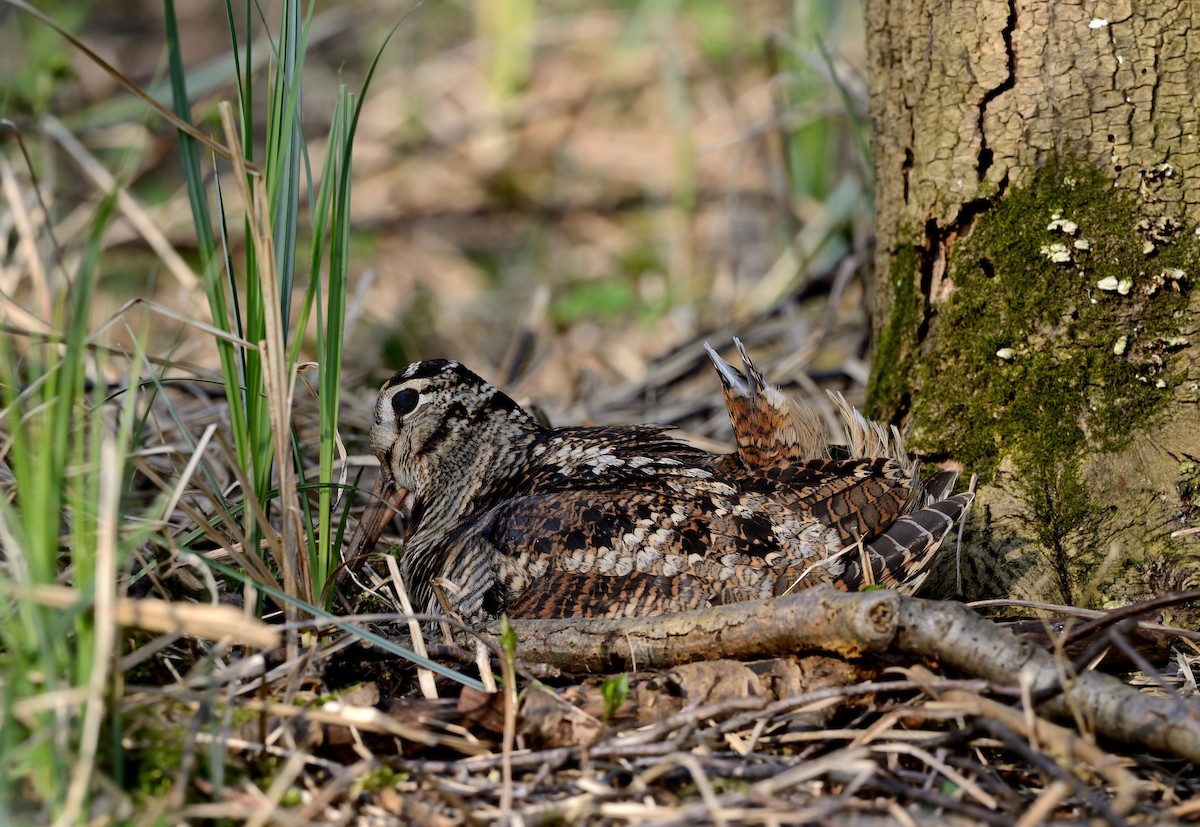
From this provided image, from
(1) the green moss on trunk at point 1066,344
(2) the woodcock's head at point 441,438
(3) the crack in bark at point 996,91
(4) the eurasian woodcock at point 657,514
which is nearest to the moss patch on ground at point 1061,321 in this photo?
(1) the green moss on trunk at point 1066,344

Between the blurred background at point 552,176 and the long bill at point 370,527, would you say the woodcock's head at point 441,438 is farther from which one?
the blurred background at point 552,176

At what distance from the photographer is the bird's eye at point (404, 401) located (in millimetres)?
3932

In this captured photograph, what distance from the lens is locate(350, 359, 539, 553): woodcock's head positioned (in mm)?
3963

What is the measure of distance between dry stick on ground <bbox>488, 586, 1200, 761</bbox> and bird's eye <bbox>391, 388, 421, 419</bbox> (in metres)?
1.21

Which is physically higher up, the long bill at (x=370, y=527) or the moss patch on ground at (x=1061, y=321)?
the moss patch on ground at (x=1061, y=321)

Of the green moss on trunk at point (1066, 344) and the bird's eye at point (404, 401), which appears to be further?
the bird's eye at point (404, 401)

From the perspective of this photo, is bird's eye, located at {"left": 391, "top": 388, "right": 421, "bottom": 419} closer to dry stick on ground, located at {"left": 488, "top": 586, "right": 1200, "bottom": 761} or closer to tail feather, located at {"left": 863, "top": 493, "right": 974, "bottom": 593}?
dry stick on ground, located at {"left": 488, "top": 586, "right": 1200, "bottom": 761}

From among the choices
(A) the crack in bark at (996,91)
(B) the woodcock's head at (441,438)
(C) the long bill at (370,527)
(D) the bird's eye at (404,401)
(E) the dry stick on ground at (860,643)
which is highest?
(A) the crack in bark at (996,91)

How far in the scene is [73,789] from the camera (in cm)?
190

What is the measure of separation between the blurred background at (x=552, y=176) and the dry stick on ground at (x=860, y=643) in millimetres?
2446

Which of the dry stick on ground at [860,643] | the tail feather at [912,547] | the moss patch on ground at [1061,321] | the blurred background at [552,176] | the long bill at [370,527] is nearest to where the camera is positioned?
the dry stick on ground at [860,643]

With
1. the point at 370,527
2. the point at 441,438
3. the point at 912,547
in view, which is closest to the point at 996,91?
the point at 912,547

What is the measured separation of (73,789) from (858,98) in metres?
4.94

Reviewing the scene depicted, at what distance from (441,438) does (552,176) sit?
601 centimetres
